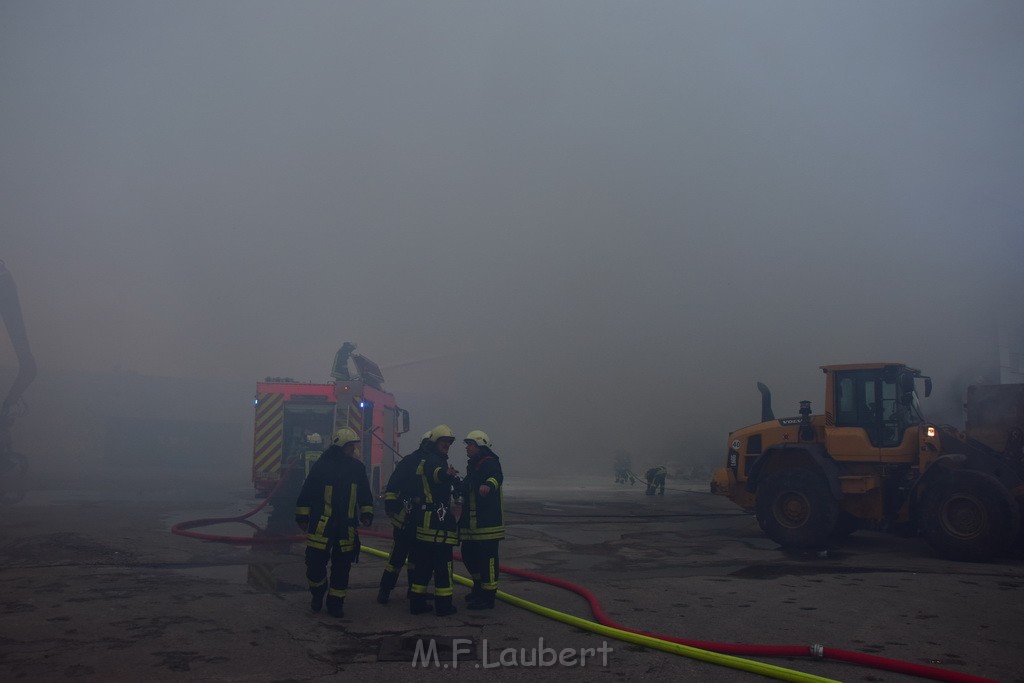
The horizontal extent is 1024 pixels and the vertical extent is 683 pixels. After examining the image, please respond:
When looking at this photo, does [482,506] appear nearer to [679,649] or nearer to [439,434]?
[439,434]

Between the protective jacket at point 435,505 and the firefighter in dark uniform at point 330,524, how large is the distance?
0.46 meters

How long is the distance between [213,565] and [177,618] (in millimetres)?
2769

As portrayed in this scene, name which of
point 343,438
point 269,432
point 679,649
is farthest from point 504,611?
point 269,432

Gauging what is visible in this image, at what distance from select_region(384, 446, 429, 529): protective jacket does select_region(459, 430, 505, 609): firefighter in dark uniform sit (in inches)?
18.5

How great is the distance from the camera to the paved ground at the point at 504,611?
4656 millimetres

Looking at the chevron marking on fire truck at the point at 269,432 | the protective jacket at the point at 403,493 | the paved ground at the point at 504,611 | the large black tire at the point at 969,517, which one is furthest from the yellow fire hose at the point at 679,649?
the chevron marking on fire truck at the point at 269,432

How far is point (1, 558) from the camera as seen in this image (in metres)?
8.45

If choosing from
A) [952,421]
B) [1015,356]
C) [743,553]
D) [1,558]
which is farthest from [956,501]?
[1015,356]

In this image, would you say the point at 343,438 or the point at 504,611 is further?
the point at 343,438

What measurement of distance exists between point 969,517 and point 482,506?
21.6 ft

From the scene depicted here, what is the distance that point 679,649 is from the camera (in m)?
4.87

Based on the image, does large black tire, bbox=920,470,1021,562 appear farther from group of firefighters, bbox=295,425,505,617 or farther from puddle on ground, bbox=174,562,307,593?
puddle on ground, bbox=174,562,307,593

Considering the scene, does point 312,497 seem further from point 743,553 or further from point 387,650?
point 743,553

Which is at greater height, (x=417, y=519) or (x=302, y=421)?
(x=302, y=421)
